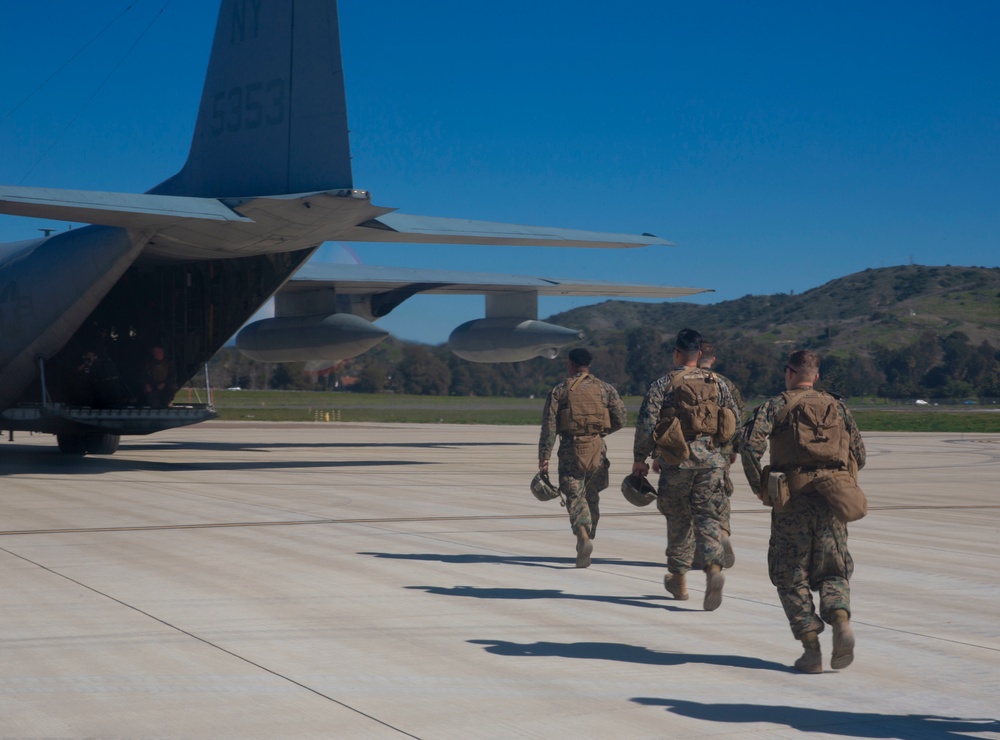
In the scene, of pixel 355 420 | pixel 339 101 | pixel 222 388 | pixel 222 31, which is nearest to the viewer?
pixel 339 101

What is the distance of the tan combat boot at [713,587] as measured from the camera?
6.85 m

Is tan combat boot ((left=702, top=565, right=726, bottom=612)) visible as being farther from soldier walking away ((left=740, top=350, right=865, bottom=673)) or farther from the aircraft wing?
the aircraft wing

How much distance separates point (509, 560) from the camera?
9.12 meters

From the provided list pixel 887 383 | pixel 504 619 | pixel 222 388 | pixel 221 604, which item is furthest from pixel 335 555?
pixel 887 383

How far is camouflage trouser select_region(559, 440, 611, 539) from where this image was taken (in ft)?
28.6

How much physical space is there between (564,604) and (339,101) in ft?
34.3

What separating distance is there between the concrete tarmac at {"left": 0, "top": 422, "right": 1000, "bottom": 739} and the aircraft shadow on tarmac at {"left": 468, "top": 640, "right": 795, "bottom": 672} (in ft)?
0.07

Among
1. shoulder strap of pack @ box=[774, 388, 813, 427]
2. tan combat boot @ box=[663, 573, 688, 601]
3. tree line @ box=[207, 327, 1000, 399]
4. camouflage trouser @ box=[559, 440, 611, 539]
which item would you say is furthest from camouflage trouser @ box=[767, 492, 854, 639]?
tree line @ box=[207, 327, 1000, 399]

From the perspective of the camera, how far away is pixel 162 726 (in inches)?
176

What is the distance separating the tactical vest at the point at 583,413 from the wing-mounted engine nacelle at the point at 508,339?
15.9 metres

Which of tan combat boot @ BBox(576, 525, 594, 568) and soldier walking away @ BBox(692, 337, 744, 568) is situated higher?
soldier walking away @ BBox(692, 337, 744, 568)

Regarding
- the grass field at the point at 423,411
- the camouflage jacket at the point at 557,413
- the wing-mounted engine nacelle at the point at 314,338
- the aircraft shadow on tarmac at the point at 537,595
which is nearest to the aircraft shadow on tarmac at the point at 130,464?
the wing-mounted engine nacelle at the point at 314,338

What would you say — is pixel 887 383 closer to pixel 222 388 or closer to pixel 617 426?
pixel 222 388

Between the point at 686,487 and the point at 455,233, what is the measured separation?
1004 centimetres
